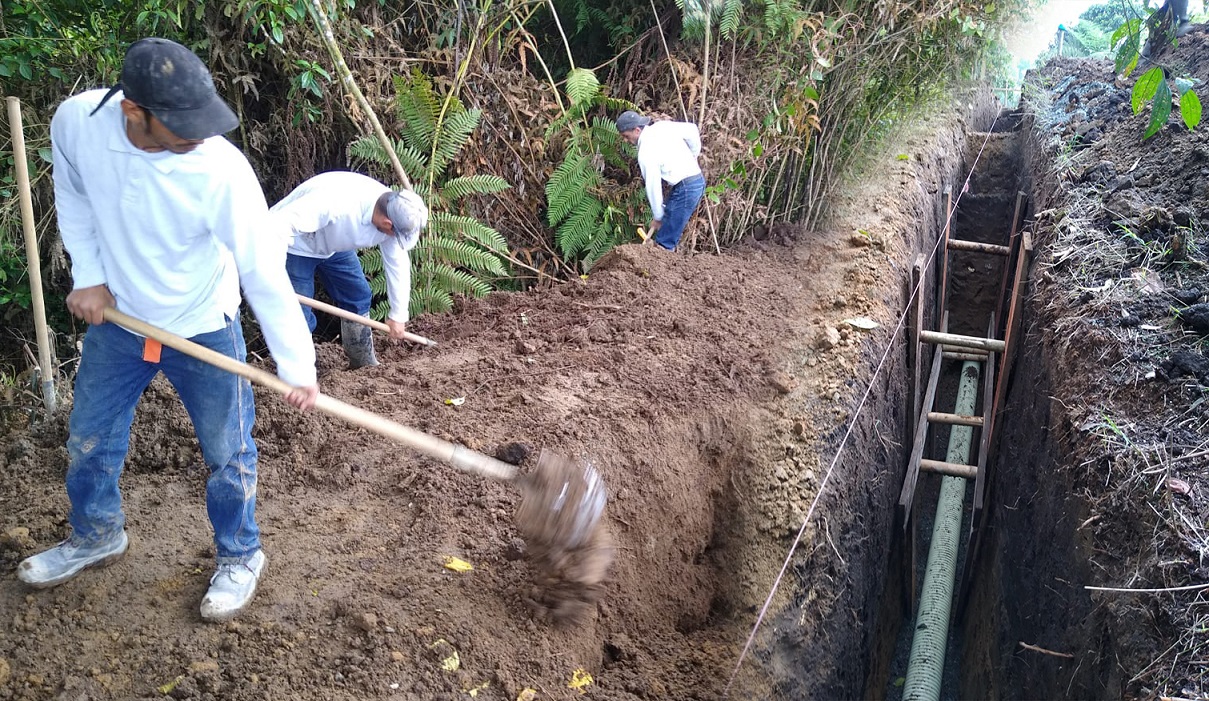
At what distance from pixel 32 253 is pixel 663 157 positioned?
3.83 metres

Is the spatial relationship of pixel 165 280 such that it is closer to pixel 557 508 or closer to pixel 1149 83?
pixel 557 508

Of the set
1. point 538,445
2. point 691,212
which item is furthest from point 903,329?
point 538,445

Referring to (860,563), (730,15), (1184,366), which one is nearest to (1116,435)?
(1184,366)

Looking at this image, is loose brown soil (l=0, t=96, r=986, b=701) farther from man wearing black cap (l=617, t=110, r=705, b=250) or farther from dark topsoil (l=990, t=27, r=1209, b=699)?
dark topsoil (l=990, t=27, r=1209, b=699)

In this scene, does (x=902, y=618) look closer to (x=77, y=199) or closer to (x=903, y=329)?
(x=903, y=329)

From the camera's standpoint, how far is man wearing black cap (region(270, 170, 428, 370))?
407cm

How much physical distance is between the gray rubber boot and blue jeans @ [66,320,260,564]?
6.01ft

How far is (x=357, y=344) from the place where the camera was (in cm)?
465

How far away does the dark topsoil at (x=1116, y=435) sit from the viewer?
3000mm

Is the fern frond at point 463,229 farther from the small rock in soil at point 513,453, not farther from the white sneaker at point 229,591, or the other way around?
the white sneaker at point 229,591

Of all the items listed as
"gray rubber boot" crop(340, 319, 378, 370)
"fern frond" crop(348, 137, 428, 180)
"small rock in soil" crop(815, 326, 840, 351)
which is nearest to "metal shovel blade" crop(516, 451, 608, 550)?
"gray rubber boot" crop(340, 319, 378, 370)

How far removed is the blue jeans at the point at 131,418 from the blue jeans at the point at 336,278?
1.76 metres

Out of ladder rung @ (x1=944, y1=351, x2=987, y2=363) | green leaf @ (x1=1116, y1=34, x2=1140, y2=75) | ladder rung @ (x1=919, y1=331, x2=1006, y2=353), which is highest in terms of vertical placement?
green leaf @ (x1=1116, y1=34, x2=1140, y2=75)

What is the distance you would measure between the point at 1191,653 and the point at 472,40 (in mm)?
4993
